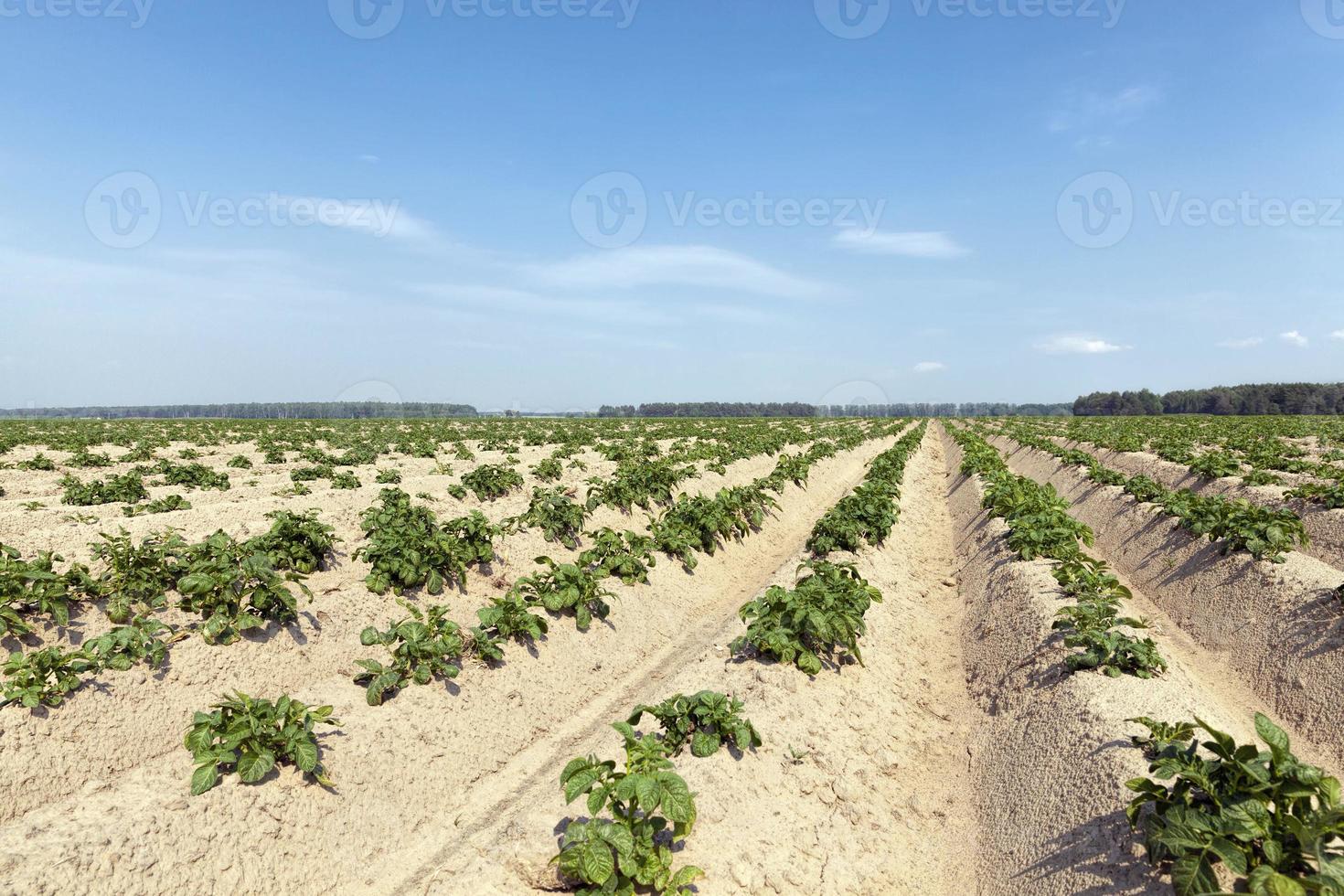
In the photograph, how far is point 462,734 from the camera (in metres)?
6.85

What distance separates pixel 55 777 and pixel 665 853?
17.8 feet

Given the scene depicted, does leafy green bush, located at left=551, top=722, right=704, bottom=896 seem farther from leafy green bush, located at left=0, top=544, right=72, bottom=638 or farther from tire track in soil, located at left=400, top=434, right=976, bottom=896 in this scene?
leafy green bush, located at left=0, top=544, right=72, bottom=638

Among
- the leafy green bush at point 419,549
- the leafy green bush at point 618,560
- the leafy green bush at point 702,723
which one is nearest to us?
the leafy green bush at point 702,723

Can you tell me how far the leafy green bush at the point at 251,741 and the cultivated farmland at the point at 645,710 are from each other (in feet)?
0.11

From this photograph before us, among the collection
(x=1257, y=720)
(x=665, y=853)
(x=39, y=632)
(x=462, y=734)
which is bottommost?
(x=462, y=734)

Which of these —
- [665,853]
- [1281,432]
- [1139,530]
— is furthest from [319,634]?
[1281,432]

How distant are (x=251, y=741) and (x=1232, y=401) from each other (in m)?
168

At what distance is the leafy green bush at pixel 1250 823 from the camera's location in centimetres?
339

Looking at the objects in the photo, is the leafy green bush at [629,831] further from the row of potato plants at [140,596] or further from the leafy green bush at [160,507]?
the leafy green bush at [160,507]

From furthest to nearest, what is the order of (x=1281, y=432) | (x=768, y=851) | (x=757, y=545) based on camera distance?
1. (x=1281, y=432)
2. (x=757, y=545)
3. (x=768, y=851)

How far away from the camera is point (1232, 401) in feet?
410

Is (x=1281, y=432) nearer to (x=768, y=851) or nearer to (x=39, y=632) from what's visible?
(x=768, y=851)

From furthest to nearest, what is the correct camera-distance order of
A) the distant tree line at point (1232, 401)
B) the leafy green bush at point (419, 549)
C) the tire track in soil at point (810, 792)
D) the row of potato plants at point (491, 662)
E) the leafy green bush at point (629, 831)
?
the distant tree line at point (1232, 401), the leafy green bush at point (419, 549), the tire track in soil at point (810, 792), the row of potato plants at point (491, 662), the leafy green bush at point (629, 831)

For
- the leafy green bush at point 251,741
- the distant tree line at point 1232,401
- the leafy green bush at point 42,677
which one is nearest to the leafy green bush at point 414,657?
the leafy green bush at point 251,741
